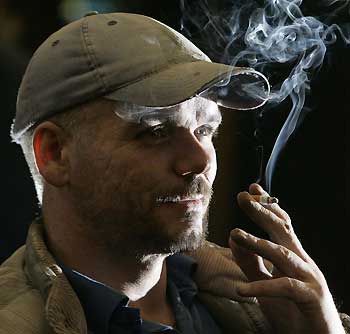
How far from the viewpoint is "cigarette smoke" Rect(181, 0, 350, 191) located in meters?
2.24

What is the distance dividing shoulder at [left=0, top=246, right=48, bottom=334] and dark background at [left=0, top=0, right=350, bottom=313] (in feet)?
2.79

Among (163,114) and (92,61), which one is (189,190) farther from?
(92,61)

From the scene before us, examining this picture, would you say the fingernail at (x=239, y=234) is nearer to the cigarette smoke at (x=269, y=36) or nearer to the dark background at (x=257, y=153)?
the cigarette smoke at (x=269, y=36)

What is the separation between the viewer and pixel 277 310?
1833 mm

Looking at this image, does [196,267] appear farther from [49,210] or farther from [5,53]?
[5,53]


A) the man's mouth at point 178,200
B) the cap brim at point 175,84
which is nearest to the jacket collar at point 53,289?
the man's mouth at point 178,200

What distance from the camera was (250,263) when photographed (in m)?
1.84

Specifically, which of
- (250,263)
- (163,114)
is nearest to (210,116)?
(163,114)

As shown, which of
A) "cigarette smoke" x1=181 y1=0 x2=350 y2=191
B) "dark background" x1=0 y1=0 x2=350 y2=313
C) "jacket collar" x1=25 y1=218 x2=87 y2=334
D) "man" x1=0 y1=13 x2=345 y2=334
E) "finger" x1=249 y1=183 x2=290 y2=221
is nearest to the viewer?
"jacket collar" x1=25 y1=218 x2=87 y2=334

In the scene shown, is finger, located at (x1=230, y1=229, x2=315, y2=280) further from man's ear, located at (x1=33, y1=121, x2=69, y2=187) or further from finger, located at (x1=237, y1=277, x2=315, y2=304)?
man's ear, located at (x1=33, y1=121, x2=69, y2=187)

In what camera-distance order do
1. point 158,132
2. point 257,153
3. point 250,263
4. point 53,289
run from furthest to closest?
point 257,153, point 250,263, point 158,132, point 53,289

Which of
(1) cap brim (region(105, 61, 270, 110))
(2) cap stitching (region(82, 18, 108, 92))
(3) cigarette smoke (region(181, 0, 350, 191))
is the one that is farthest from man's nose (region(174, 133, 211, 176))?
(3) cigarette smoke (region(181, 0, 350, 191))

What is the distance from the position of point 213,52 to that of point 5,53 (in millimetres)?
897

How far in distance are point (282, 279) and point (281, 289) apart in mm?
22
